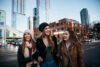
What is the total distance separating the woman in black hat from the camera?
250 cm

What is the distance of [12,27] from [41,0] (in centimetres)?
63

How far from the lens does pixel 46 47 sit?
2510 millimetres

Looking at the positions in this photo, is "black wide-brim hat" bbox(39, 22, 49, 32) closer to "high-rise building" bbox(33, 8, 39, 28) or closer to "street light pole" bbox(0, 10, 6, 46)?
→ "high-rise building" bbox(33, 8, 39, 28)

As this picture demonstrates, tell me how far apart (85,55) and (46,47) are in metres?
0.80

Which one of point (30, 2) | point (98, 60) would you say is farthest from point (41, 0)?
point (98, 60)

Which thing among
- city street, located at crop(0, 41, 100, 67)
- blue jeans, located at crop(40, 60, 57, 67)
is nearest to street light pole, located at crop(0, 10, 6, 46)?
city street, located at crop(0, 41, 100, 67)

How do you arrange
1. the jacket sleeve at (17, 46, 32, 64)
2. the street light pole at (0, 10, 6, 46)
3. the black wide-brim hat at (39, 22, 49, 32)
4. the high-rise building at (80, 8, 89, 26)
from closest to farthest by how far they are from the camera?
the jacket sleeve at (17, 46, 32, 64), the black wide-brim hat at (39, 22, 49, 32), the street light pole at (0, 10, 6, 46), the high-rise building at (80, 8, 89, 26)

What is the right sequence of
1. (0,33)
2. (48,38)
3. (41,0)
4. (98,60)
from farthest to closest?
(98,60) → (41,0) → (0,33) → (48,38)

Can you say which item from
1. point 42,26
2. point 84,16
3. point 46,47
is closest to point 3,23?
point 42,26

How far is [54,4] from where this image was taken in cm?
304

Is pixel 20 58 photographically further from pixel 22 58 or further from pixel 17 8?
pixel 17 8

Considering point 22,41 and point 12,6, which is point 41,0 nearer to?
point 12,6

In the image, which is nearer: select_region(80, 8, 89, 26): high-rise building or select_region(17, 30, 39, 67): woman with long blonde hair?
select_region(17, 30, 39, 67): woman with long blonde hair

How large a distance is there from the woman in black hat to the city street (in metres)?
0.37
